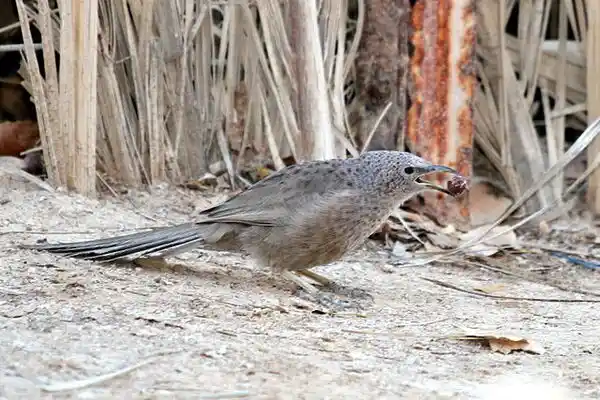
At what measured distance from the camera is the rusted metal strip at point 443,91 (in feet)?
17.1

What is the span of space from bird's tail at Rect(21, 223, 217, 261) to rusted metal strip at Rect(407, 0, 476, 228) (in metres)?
1.80

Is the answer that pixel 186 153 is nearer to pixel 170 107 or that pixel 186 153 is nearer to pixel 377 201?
pixel 170 107


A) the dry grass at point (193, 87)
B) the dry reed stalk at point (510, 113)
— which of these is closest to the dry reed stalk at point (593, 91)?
the dry grass at point (193, 87)

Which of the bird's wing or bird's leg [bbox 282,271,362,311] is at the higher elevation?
the bird's wing

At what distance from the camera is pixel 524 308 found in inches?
154

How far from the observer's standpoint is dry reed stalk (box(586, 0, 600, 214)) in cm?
568

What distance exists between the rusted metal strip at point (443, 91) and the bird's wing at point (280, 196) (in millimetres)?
1434

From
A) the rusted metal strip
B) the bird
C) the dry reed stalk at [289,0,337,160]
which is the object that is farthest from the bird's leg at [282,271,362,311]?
the rusted metal strip

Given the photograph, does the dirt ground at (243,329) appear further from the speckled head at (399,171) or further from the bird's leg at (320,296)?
the speckled head at (399,171)

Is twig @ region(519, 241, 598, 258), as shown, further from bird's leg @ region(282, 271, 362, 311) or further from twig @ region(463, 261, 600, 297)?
bird's leg @ region(282, 271, 362, 311)

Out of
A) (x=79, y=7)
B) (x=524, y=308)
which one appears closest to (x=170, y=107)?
(x=79, y=7)

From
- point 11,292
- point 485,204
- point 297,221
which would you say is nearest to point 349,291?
point 297,221

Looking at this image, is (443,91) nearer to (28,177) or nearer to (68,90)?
(68,90)

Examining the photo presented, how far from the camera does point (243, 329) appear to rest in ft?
10.1
